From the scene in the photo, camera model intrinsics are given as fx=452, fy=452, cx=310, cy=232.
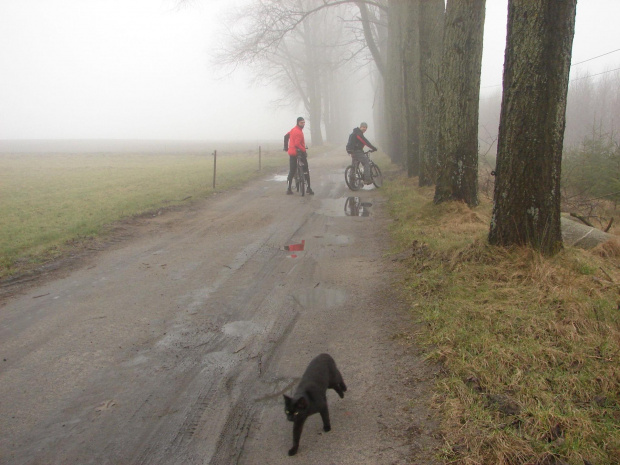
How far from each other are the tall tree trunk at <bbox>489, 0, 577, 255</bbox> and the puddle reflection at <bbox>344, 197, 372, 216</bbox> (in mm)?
5065

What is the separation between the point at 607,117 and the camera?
20891mm

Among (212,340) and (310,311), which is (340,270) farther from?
(212,340)

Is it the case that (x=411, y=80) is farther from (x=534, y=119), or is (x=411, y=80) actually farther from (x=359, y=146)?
(x=534, y=119)

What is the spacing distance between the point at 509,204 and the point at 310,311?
274cm

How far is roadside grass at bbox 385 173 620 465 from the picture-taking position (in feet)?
8.94

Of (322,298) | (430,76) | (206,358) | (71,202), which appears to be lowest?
(206,358)

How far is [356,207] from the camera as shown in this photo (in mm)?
11250

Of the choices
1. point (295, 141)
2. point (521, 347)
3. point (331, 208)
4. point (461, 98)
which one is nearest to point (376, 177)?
point (295, 141)

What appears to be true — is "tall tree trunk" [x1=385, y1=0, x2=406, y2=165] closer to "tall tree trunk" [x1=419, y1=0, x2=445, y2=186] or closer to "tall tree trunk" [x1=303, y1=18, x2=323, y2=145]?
"tall tree trunk" [x1=419, y1=0, x2=445, y2=186]

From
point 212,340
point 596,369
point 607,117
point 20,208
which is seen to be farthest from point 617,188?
point 20,208

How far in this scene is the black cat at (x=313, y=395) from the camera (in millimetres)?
2848

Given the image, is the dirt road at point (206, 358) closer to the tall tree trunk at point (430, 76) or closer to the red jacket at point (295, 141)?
→ the tall tree trunk at point (430, 76)

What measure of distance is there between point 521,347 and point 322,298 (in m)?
2.39

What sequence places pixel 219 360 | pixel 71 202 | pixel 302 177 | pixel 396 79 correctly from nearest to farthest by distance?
pixel 219 360
pixel 71 202
pixel 302 177
pixel 396 79
